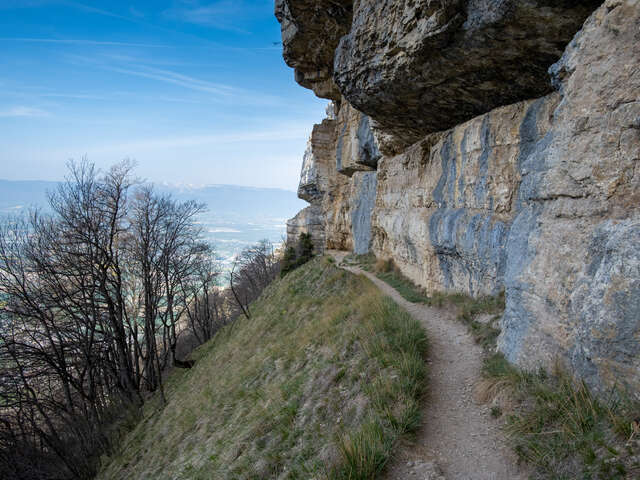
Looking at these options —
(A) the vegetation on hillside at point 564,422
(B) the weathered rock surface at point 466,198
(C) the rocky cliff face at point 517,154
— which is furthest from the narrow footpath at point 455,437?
(B) the weathered rock surface at point 466,198

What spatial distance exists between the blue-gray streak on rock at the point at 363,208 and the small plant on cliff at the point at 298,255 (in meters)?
A: 4.68

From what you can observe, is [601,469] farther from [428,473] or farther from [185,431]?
[185,431]

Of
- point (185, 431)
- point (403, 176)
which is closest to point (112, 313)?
point (185, 431)

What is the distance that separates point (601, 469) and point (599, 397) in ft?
2.93

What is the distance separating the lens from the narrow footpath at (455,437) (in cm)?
328

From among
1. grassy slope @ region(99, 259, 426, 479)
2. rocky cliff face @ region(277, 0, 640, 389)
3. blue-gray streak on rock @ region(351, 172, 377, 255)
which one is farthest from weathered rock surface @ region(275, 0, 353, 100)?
grassy slope @ region(99, 259, 426, 479)

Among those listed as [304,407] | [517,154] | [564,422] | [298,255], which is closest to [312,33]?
[517,154]

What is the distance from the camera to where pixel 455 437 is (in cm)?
378

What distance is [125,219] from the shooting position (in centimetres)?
1466

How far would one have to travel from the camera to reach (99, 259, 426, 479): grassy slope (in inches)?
156

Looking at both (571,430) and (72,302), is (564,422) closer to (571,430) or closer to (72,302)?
(571,430)

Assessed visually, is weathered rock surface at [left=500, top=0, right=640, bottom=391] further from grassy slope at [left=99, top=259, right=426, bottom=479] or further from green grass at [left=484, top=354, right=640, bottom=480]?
grassy slope at [left=99, top=259, right=426, bottom=479]

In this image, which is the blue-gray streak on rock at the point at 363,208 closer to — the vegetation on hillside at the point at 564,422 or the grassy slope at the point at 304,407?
the grassy slope at the point at 304,407

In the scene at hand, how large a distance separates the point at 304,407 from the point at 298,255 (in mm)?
17975
